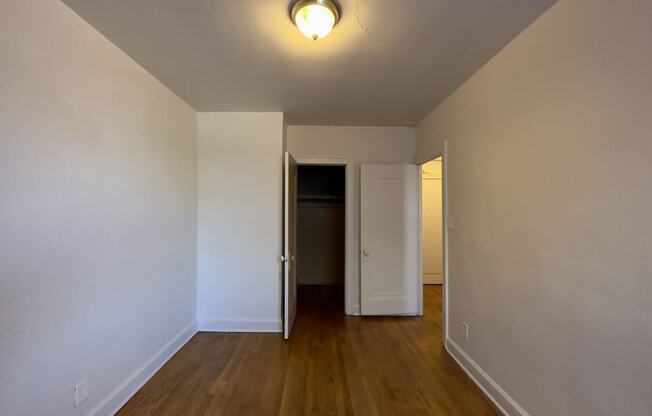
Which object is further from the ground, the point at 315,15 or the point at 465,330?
the point at 315,15

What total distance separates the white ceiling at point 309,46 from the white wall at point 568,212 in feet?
0.97

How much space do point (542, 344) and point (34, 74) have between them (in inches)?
119

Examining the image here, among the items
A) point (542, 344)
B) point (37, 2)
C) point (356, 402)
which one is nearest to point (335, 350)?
point (356, 402)

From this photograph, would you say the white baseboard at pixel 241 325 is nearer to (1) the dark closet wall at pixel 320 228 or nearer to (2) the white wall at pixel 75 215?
(2) the white wall at pixel 75 215

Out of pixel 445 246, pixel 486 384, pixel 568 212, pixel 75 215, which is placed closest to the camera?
pixel 568 212

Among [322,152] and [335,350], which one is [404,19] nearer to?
[322,152]

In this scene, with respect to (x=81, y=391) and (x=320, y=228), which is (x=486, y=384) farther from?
(x=320, y=228)

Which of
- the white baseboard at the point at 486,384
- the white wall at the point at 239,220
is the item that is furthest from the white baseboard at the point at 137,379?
the white baseboard at the point at 486,384

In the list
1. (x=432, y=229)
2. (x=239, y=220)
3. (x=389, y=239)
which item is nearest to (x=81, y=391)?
(x=239, y=220)

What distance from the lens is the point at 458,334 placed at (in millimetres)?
2613

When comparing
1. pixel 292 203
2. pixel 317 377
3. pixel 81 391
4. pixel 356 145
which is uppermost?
pixel 356 145

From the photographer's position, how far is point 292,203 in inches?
133

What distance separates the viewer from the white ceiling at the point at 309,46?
5.16 ft

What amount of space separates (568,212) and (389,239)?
91.6 inches
